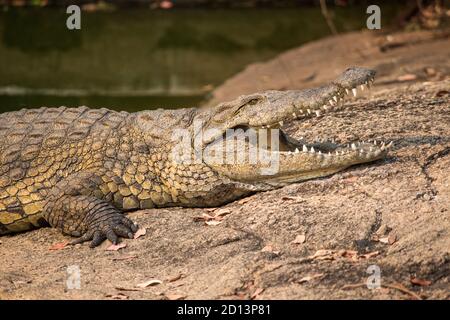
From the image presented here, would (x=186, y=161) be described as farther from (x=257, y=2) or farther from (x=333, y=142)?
(x=257, y=2)

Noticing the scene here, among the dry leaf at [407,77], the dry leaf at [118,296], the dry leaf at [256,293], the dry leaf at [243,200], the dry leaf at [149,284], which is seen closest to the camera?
the dry leaf at [256,293]

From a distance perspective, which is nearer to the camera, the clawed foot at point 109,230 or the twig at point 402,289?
the twig at point 402,289

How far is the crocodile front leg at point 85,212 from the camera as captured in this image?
7227 mm

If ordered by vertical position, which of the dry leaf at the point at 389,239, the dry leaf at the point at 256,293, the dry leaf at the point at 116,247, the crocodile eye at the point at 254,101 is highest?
the crocodile eye at the point at 254,101

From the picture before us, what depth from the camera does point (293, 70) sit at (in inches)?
587

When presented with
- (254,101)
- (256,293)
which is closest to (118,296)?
(256,293)

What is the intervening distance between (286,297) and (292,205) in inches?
60.6

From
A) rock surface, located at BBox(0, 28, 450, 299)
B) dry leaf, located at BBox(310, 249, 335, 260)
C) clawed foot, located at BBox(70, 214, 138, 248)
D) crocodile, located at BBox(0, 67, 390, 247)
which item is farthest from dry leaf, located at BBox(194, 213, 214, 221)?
dry leaf, located at BBox(310, 249, 335, 260)

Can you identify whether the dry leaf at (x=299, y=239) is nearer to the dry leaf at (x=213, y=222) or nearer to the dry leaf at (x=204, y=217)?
the dry leaf at (x=213, y=222)

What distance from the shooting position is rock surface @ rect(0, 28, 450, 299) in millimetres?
5699

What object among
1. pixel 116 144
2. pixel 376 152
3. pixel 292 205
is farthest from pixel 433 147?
pixel 116 144

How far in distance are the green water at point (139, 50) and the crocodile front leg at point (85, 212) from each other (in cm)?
585
